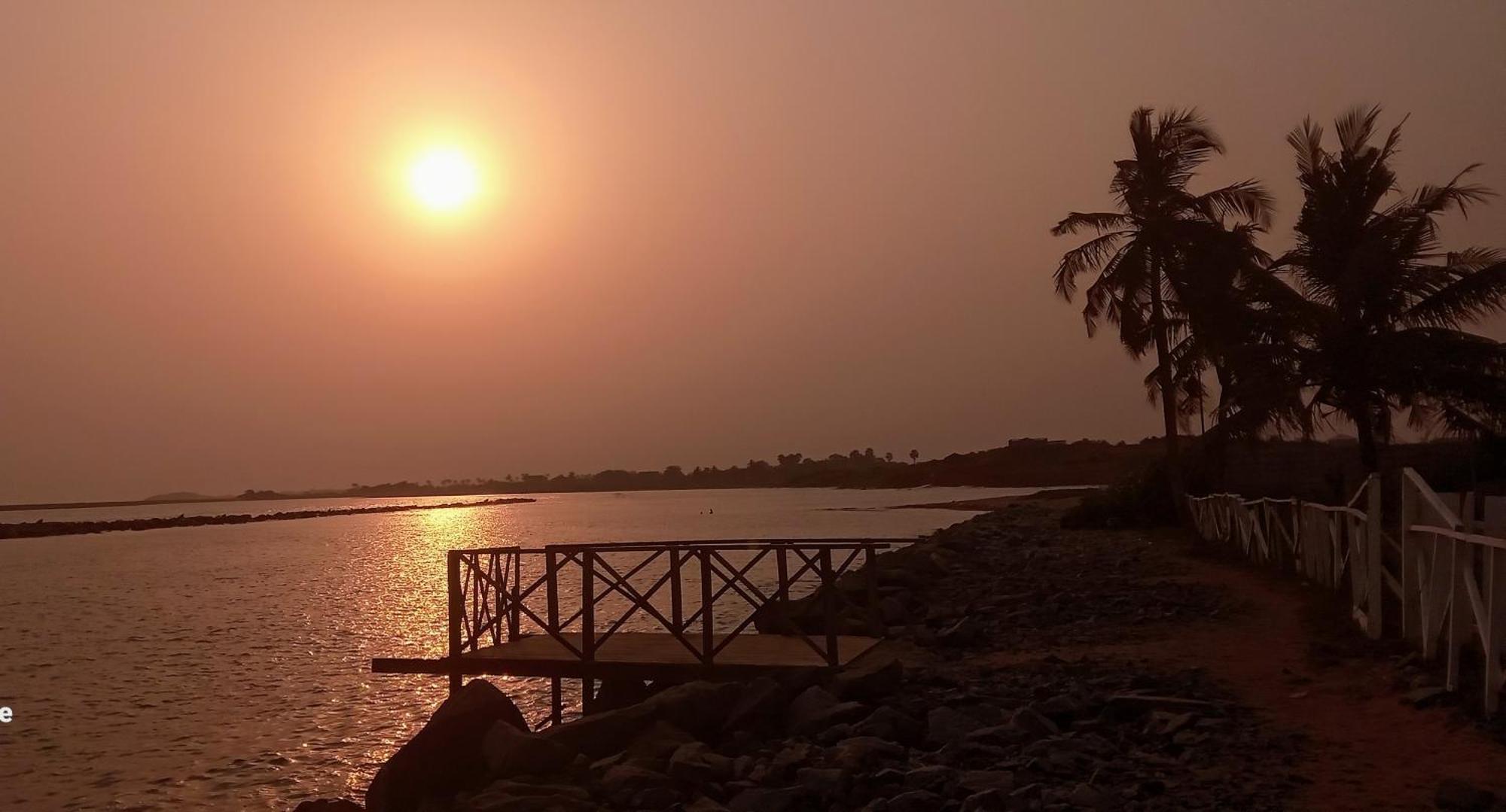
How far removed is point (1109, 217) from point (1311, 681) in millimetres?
23554

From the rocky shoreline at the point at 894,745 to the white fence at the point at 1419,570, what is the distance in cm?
167

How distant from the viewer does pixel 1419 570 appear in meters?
10.0

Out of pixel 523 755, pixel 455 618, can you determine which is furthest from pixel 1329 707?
pixel 455 618

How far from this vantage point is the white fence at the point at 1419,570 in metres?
8.05

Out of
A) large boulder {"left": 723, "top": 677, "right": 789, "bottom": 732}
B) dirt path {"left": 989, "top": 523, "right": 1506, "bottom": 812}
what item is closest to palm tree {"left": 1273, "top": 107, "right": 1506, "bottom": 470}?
dirt path {"left": 989, "top": 523, "right": 1506, "bottom": 812}

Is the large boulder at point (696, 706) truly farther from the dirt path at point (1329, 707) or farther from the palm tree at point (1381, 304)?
the palm tree at point (1381, 304)

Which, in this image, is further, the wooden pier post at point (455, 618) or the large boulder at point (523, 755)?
the wooden pier post at point (455, 618)

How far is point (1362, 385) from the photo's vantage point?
23453 mm

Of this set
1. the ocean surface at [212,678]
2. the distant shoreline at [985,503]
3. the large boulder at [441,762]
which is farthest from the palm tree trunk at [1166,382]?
the distant shoreline at [985,503]

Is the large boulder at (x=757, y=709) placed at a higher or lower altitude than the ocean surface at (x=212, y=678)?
higher

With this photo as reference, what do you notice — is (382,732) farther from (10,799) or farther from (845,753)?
(845,753)

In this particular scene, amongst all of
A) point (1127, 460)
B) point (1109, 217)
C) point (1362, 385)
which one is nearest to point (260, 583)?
point (1109, 217)

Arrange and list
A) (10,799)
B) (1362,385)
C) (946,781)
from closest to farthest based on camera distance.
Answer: (946,781)
(10,799)
(1362,385)

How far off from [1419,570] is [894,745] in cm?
513
